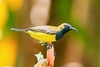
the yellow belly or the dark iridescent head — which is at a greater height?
the dark iridescent head

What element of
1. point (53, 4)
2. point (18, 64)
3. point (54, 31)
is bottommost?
point (18, 64)

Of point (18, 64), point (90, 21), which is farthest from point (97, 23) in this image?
point (18, 64)

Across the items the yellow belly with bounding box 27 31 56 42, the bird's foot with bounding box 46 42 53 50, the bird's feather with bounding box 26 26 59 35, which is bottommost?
the bird's foot with bounding box 46 42 53 50

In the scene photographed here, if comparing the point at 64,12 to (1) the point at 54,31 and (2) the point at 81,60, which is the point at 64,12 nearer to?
(1) the point at 54,31

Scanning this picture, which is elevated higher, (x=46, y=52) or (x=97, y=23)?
(x=97, y=23)
